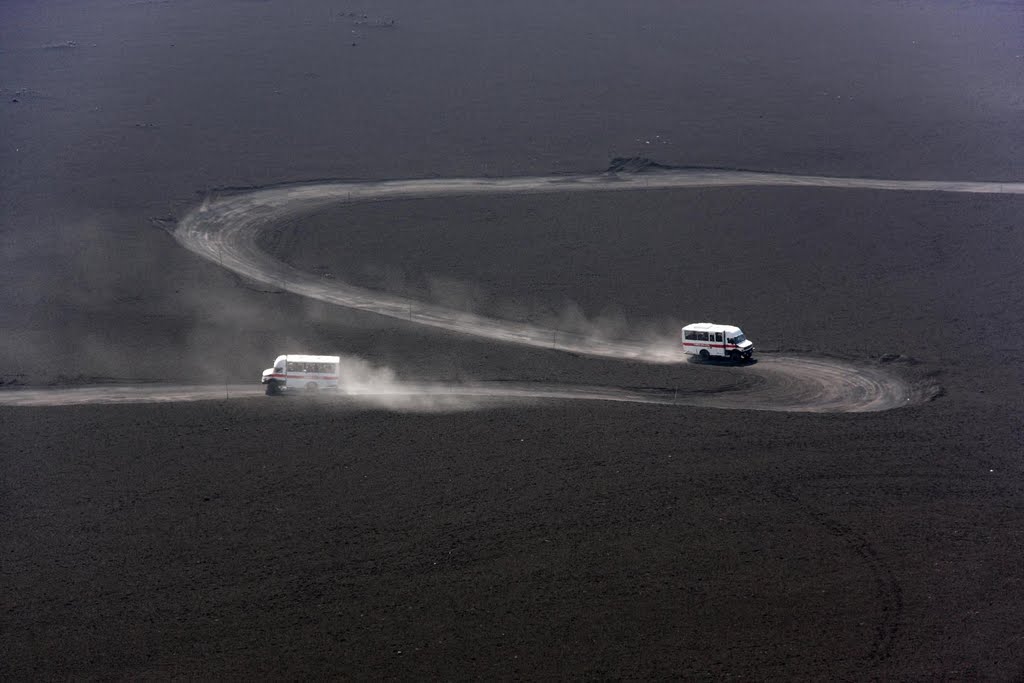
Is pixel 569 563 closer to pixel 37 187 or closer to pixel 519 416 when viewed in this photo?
pixel 519 416

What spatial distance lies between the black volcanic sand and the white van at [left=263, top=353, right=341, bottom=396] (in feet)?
6.58

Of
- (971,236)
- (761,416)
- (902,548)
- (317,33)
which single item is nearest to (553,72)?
(317,33)

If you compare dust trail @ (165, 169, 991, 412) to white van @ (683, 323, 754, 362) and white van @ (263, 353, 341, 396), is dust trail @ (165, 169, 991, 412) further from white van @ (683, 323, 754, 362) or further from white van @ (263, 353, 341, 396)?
white van @ (263, 353, 341, 396)

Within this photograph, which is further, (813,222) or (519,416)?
(813,222)

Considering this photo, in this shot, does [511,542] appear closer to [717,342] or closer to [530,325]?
[717,342]

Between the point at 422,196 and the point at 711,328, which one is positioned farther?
the point at 422,196

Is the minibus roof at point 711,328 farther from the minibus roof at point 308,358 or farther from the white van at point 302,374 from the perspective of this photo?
the white van at point 302,374

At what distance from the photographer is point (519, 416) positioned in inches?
1171

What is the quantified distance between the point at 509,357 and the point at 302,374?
301 inches

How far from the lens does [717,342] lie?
118 feet

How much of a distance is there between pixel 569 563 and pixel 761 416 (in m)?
10.0

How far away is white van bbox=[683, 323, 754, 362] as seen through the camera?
35.8 metres

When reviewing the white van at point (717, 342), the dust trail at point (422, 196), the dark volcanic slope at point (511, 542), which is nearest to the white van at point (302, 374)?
the dark volcanic slope at point (511, 542)

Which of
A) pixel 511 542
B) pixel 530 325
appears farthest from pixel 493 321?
pixel 511 542
